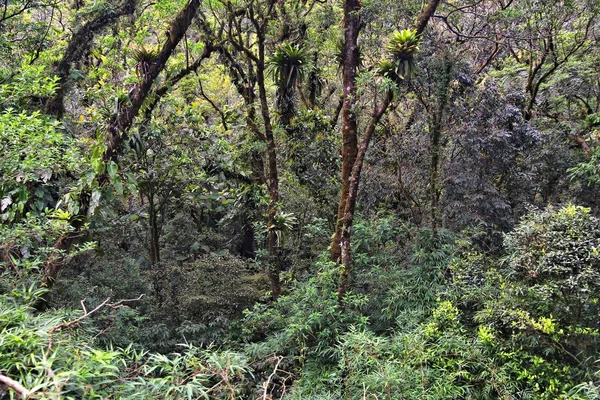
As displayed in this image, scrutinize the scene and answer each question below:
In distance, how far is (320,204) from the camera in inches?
247

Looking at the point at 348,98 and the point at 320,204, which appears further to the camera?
the point at 320,204

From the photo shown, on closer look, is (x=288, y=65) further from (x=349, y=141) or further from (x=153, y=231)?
(x=153, y=231)

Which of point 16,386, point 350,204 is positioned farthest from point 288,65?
point 16,386

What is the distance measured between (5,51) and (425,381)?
6.44 meters

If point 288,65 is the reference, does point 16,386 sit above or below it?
below

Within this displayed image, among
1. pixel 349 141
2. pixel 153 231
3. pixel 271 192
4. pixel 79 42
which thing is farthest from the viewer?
pixel 153 231

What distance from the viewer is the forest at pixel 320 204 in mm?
3332

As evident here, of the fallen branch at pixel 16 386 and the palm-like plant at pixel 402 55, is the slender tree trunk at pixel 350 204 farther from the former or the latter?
the fallen branch at pixel 16 386

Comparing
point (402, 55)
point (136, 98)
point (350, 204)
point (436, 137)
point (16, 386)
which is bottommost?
point (16, 386)

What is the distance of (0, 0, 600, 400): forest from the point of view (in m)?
3.33

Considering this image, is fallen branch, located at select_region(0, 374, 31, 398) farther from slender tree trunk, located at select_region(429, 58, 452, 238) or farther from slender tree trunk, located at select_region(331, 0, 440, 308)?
slender tree trunk, located at select_region(429, 58, 452, 238)

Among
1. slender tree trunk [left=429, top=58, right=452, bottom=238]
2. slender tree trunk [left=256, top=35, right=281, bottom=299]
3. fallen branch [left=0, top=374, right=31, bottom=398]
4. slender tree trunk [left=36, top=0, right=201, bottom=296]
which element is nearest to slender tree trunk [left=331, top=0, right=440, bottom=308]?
slender tree trunk [left=429, top=58, right=452, bottom=238]

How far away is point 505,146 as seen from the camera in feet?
17.4

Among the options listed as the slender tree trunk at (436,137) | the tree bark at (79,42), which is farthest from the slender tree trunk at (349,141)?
the tree bark at (79,42)
